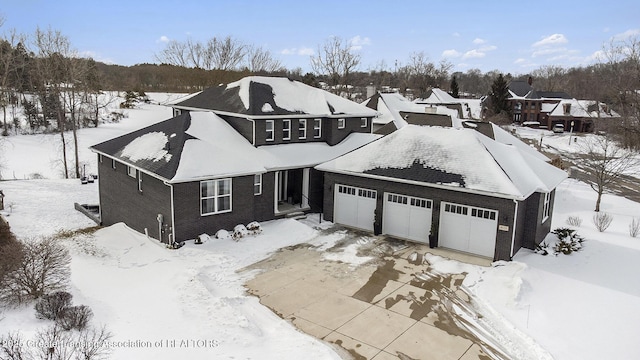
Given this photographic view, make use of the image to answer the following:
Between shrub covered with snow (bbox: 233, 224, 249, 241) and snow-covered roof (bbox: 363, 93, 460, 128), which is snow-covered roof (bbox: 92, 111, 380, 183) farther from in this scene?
snow-covered roof (bbox: 363, 93, 460, 128)

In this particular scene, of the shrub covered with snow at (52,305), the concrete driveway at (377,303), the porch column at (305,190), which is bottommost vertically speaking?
the concrete driveway at (377,303)

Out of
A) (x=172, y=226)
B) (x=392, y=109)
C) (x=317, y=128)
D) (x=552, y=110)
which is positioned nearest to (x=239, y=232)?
(x=172, y=226)

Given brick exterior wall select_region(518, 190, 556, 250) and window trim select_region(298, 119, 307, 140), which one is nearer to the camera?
brick exterior wall select_region(518, 190, 556, 250)

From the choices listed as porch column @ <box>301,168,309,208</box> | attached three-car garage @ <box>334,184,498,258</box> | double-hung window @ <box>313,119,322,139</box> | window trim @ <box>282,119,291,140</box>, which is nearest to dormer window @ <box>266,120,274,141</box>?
window trim @ <box>282,119,291,140</box>

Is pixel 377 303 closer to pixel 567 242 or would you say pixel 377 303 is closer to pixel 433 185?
pixel 433 185

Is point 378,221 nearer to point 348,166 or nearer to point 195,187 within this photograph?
point 348,166

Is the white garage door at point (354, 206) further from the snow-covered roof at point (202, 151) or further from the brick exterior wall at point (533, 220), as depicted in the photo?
the brick exterior wall at point (533, 220)

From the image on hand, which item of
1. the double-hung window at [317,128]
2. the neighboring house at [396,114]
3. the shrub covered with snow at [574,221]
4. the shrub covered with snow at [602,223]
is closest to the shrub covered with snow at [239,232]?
the double-hung window at [317,128]
